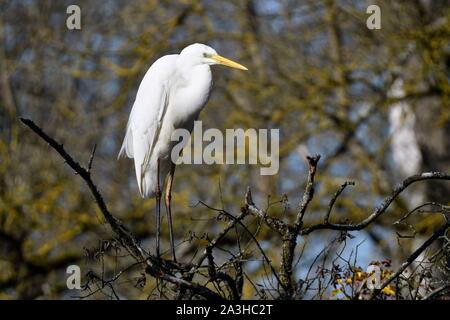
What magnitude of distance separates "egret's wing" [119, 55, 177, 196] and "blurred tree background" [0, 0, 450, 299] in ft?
6.30

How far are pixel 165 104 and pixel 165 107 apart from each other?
0.02m

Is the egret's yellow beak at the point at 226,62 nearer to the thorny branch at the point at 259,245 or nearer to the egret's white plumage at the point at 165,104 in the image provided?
the egret's white plumage at the point at 165,104

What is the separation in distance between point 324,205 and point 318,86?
107cm

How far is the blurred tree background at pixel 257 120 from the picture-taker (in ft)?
26.3

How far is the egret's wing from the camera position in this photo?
5176mm

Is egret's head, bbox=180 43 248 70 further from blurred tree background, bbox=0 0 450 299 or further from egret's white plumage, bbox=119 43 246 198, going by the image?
blurred tree background, bbox=0 0 450 299

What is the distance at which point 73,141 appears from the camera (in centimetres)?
909

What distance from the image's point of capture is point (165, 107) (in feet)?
17.4

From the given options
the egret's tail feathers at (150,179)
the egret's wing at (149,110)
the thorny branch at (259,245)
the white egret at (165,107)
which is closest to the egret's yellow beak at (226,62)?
the white egret at (165,107)

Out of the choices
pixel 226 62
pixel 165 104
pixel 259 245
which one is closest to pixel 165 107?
pixel 165 104

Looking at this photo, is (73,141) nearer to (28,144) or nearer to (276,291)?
(28,144)

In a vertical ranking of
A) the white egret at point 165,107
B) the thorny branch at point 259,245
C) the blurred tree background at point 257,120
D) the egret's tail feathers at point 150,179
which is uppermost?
the blurred tree background at point 257,120

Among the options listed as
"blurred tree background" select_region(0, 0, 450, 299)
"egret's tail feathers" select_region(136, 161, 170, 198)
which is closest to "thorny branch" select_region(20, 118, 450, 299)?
"egret's tail feathers" select_region(136, 161, 170, 198)

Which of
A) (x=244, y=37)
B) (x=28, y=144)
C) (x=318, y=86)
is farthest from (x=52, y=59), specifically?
(x=318, y=86)
